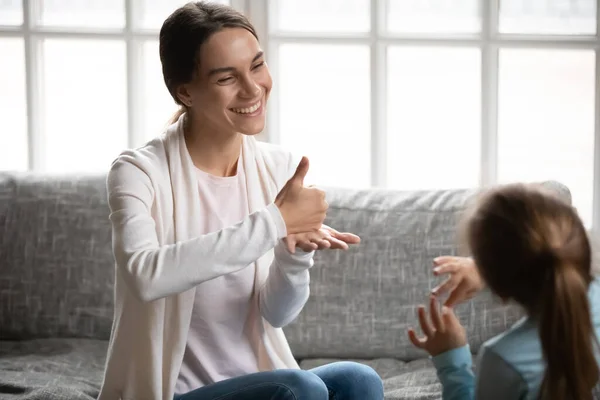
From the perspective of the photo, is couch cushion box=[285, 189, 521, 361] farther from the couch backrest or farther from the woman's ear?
the woman's ear

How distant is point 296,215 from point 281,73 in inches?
53.5

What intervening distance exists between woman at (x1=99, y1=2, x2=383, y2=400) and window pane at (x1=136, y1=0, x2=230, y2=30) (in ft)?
3.71

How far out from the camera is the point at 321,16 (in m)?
3.15

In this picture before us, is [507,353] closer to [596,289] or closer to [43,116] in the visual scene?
[596,289]

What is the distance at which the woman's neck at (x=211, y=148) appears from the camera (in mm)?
2092

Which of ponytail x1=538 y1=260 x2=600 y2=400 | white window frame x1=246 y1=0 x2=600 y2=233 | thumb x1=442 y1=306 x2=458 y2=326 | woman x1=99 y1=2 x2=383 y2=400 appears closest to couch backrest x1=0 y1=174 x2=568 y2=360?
white window frame x1=246 y1=0 x2=600 y2=233

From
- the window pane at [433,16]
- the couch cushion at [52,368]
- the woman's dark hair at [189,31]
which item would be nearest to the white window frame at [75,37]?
the window pane at [433,16]

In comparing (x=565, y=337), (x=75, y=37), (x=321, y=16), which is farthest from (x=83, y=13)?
(x=565, y=337)

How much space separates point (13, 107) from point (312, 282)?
1.29 metres

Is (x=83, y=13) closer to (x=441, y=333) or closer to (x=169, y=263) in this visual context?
(x=169, y=263)

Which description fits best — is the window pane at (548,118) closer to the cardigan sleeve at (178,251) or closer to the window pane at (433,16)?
the window pane at (433,16)

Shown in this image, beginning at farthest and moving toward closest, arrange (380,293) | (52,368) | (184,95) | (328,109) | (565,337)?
(328,109) < (380,293) < (52,368) < (184,95) < (565,337)

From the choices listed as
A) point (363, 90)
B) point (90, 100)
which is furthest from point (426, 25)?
point (90, 100)

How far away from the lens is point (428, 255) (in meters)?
2.67
